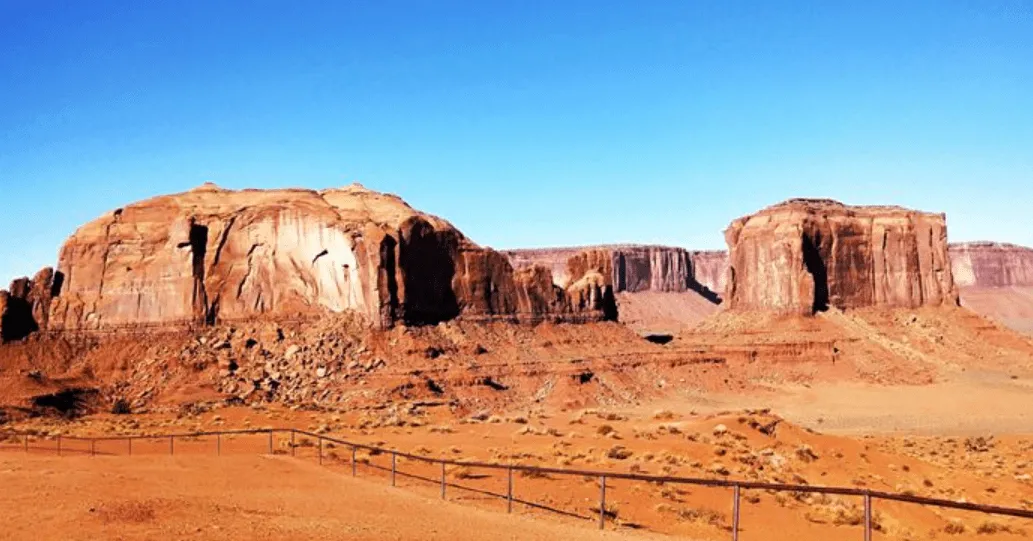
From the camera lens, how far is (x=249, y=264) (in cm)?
5906

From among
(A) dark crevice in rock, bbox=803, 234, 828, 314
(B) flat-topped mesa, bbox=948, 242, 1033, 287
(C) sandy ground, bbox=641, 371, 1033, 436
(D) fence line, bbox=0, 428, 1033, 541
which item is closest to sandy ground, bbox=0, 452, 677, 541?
(D) fence line, bbox=0, 428, 1033, 541

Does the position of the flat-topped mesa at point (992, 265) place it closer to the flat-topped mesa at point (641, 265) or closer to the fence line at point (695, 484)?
the flat-topped mesa at point (641, 265)

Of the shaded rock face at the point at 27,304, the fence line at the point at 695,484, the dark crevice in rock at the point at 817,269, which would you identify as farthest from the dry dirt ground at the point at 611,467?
the dark crevice in rock at the point at 817,269

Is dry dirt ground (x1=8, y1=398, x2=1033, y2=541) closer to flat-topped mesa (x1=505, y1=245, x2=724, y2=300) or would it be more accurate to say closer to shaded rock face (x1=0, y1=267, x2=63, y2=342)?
Result: shaded rock face (x1=0, y1=267, x2=63, y2=342)

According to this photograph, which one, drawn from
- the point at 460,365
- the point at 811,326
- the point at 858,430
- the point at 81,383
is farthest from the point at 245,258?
the point at 811,326

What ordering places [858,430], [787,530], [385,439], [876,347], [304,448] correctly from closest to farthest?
[787,530], [304,448], [385,439], [858,430], [876,347]

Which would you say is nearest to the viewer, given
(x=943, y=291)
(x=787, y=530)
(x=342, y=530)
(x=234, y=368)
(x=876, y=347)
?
(x=342, y=530)

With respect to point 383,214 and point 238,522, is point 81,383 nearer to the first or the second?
point 383,214

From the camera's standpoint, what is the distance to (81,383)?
5228 centimetres

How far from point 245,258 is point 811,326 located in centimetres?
5341

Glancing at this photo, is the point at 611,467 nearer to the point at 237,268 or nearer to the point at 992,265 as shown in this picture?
the point at 237,268

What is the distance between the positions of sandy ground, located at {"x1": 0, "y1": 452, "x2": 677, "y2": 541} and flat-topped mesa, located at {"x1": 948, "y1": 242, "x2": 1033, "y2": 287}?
194119 mm

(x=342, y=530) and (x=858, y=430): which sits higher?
(x=342, y=530)

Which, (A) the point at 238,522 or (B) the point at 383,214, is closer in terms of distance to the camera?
(A) the point at 238,522
